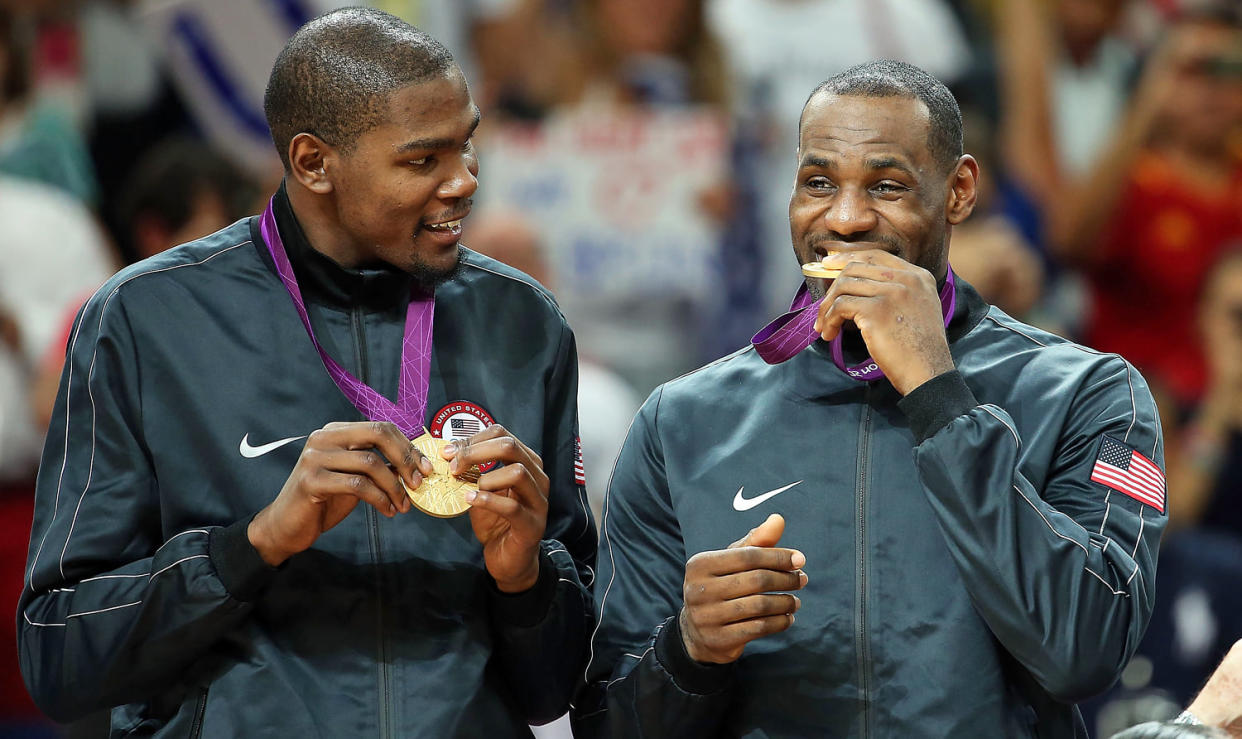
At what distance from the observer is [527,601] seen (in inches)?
101

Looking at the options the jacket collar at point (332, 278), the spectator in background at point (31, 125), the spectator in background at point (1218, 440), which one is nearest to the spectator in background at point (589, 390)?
the spectator in background at point (31, 125)

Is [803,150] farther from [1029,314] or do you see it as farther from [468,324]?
[1029,314]

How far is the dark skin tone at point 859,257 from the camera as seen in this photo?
2340 mm

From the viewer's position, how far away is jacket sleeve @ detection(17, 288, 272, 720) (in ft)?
7.94

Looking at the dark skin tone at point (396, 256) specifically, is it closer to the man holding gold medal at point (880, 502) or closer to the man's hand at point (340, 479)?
the man's hand at point (340, 479)

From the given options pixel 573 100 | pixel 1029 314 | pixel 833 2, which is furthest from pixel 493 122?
pixel 1029 314

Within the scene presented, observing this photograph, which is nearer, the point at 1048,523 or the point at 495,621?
the point at 1048,523

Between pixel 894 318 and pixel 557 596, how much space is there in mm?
686

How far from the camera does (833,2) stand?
623 cm

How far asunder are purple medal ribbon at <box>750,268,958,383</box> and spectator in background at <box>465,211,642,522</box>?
253 cm

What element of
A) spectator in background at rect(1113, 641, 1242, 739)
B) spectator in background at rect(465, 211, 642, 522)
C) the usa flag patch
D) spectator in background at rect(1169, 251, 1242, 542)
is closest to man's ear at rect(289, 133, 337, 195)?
the usa flag patch

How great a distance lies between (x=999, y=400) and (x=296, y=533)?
1092 mm

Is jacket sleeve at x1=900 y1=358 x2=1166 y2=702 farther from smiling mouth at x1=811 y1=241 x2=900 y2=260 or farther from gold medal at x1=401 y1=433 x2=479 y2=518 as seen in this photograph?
gold medal at x1=401 y1=433 x2=479 y2=518

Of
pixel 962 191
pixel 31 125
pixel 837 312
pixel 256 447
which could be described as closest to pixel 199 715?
pixel 256 447
